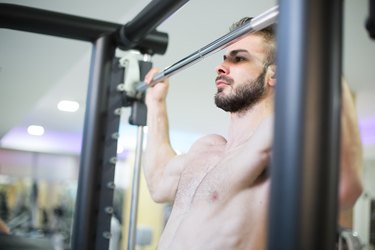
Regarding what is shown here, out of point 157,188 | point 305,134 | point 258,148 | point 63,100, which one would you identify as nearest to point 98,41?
point 157,188

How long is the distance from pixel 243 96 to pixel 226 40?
0.73 ft

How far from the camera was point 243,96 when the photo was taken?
1.19 metres

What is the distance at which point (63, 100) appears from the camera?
4.84 metres

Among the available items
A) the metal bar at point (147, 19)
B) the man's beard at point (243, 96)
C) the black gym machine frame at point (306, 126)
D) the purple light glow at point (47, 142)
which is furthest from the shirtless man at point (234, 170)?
the purple light glow at point (47, 142)

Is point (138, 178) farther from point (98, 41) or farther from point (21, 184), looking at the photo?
point (21, 184)

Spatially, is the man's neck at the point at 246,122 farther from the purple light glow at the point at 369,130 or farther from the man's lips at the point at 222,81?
the purple light glow at the point at 369,130

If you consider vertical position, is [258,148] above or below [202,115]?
below

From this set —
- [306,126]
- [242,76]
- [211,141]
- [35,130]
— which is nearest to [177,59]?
[211,141]

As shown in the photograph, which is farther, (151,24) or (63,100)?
(63,100)

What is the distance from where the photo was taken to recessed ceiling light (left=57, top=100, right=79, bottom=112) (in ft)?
16.2

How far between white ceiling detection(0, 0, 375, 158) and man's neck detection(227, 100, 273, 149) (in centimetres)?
8

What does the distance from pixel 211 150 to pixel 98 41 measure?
65 centimetres

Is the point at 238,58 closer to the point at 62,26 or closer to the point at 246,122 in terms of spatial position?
the point at 246,122

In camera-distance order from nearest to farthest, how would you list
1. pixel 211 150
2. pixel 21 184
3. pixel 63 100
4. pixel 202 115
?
pixel 211 150 → pixel 202 115 → pixel 63 100 → pixel 21 184
